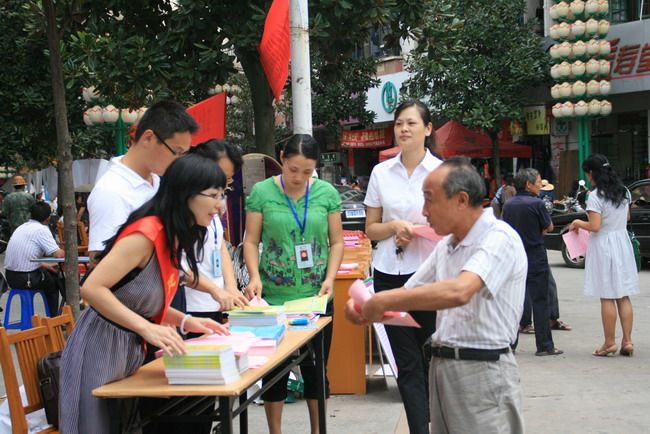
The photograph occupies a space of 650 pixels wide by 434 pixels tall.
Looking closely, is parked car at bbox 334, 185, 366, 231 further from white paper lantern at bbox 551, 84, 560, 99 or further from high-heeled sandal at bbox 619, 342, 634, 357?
high-heeled sandal at bbox 619, 342, 634, 357

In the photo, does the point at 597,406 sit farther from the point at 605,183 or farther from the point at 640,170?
the point at 640,170

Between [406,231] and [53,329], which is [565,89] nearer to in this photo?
[406,231]

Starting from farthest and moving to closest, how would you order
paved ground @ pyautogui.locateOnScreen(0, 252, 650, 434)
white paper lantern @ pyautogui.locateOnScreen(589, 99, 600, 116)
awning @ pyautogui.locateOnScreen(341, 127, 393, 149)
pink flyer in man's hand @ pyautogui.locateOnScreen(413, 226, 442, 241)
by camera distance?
awning @ pyautogui.locateOnScreen(341, 127, 393, 149) < white paper lantern @ pyautogui.locateOnScreen(589, 99, 600, 116) < paved ground @ pyautogui.locateOnScreen(0, 252, 650, 434) < pink flyer in man's hand @ pyautogui.locateOnScreen(413, 226, 442, 241)

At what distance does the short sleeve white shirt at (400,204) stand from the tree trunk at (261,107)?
452cm

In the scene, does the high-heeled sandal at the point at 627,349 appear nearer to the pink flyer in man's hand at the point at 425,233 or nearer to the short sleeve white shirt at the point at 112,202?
the pink flyer in man's hand at the point at 425,233

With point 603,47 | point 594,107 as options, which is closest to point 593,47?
point 603,47

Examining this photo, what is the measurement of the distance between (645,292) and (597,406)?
21.1 feet

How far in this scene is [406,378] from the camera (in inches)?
195

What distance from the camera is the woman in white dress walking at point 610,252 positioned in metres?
8.25

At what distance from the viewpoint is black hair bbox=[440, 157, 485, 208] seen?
333cm

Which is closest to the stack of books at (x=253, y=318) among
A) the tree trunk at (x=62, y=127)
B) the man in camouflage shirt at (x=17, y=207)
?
the tree trunk at (x=62, y=127)

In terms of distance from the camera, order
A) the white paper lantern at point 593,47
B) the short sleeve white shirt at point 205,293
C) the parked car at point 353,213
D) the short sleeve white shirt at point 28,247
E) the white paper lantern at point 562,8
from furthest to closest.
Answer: the white paper lantern at point 593,47 < the white paper lantern at point 562,8 < the parked car at point 353,213 < the short sleeve white shirt at point 28,247 < the short sleeve white shirt at point 205,293

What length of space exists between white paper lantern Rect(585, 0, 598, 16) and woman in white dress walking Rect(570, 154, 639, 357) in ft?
47.6

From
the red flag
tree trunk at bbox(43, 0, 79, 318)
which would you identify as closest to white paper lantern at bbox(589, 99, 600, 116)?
the red flag
